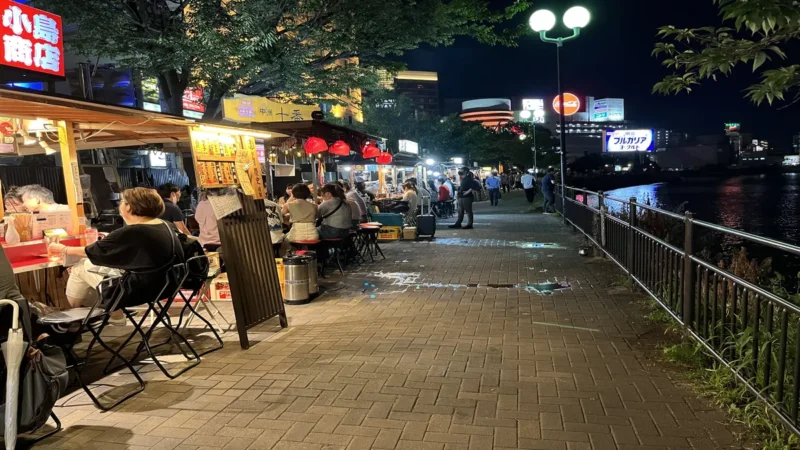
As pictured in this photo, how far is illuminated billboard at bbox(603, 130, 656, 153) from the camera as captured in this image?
34625 mm

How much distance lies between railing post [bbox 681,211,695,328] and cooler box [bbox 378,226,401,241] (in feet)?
30.1

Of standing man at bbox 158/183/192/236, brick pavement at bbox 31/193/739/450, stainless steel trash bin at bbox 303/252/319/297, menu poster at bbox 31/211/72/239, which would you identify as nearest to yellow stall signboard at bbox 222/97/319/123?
standing man at bbox 158/183/192/236

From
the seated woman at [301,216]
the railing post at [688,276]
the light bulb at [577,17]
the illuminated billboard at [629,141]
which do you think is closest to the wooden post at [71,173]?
the seated woman at [301,216]

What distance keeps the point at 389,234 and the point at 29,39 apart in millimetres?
8389

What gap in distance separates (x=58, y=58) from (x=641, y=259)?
9.14 metres

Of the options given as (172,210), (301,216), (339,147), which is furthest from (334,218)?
(339,147)

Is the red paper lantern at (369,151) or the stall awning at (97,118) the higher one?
the stall awning at (97,118)

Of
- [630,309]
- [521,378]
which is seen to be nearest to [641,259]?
[630,309]

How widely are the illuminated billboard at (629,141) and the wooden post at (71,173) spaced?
3346cm

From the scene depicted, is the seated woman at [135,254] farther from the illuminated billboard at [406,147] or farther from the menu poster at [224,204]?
the illuminated billboard at [406,147]

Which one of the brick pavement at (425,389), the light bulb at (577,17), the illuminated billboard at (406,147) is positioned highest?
the light bulb at (577,17)

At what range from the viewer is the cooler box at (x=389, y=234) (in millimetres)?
13656

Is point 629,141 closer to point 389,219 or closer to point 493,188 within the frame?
point 493,188

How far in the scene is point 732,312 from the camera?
3.93 meters
